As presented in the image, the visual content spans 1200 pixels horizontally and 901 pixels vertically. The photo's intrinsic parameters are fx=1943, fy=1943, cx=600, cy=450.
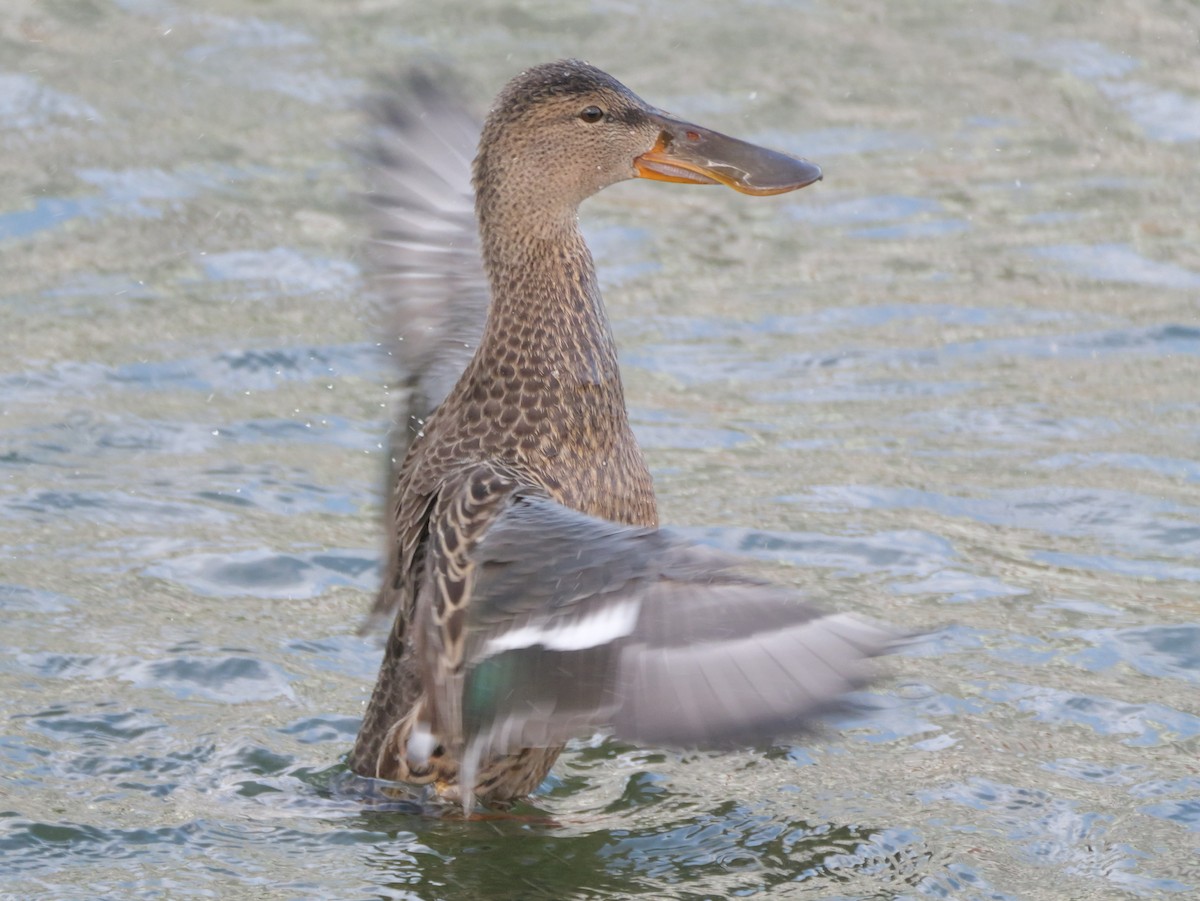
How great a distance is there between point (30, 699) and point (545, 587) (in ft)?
7.29

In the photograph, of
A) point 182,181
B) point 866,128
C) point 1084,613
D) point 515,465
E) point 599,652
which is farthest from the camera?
point 866,128

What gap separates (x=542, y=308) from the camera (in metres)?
5.62

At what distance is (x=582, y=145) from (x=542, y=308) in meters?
0.50

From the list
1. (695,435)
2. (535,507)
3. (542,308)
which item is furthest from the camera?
(695,435)

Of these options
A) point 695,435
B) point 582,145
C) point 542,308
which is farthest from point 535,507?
point 695,435

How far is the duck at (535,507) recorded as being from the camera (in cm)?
419

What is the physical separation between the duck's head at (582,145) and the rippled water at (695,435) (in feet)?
3.99

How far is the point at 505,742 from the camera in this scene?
460cm

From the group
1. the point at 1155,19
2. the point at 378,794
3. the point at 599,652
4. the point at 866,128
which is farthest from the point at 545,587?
the point at 1155,19

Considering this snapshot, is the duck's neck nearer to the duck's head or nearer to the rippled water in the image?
the duck's head

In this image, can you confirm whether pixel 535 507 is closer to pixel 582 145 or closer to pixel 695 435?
pixel 582 145

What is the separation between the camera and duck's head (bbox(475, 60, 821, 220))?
18.6 ft

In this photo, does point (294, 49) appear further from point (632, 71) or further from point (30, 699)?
point (30, 699)

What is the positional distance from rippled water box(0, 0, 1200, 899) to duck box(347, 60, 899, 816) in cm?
25
